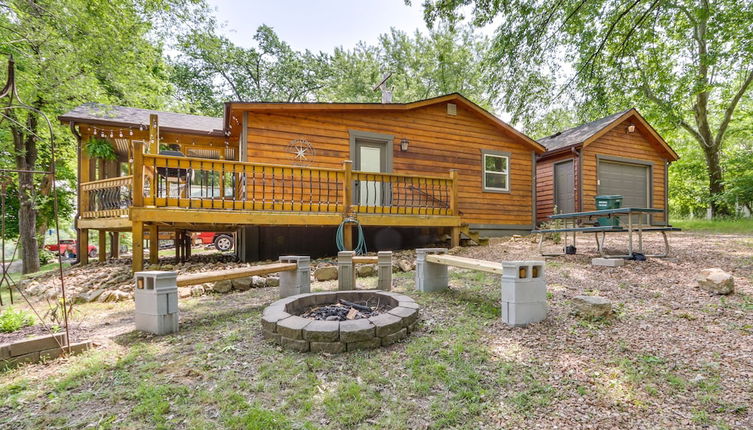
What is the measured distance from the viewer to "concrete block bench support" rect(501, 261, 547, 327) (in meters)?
3.03

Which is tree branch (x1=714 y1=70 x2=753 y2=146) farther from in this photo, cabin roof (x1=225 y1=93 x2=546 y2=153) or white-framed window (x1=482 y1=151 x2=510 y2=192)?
white-framed window (x1=482 y1=151 x2=510 y2=192)

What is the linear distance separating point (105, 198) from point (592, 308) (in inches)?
333

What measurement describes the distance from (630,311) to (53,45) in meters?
12.4

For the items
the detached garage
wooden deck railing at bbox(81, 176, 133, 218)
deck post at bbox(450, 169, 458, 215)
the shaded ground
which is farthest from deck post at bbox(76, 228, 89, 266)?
the detached garage

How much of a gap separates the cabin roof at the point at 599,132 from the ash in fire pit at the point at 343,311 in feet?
35.3

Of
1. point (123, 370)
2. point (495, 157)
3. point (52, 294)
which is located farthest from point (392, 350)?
point (495, 157)

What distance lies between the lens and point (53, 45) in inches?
311

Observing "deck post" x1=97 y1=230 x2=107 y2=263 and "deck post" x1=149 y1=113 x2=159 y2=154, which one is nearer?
"deck post" x1=149 y1=113 x2=159 y2=154

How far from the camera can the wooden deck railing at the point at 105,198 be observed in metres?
6.13

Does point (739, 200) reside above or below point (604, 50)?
below

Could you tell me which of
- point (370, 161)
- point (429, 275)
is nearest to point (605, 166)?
point (370, 161)

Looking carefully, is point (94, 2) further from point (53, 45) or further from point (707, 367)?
point (707, 367)

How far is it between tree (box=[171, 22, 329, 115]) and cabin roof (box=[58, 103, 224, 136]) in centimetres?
1471

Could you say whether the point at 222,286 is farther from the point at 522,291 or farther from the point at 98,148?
the point at 98,148
